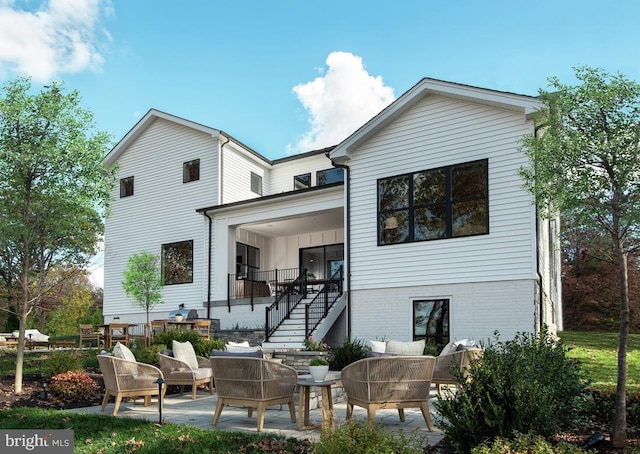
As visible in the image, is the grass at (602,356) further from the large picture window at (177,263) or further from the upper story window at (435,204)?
the large picture window at (177,263)

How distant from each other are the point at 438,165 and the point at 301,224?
24.0 feet

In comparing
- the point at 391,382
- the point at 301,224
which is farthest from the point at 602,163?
the point at 301,224

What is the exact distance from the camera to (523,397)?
5301 mm

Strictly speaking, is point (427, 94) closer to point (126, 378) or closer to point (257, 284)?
point (257, 284)

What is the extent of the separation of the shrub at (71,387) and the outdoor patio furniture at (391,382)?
508 centimetres

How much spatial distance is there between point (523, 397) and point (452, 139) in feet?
30.3

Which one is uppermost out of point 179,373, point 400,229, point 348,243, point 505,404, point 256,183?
point 256,183

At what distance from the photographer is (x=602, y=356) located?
13.1 meters

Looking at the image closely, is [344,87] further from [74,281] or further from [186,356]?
[74,281]

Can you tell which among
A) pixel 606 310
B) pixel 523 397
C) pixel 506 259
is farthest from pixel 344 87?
pixel 523 397

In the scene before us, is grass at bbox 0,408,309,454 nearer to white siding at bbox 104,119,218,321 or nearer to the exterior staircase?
the exterior staircase

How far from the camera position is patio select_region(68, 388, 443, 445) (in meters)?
6.94

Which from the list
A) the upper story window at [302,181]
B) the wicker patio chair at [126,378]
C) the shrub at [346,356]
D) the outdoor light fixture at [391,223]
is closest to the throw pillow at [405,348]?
the shrub at [346,356]

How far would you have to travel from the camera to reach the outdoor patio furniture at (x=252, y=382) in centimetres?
711
